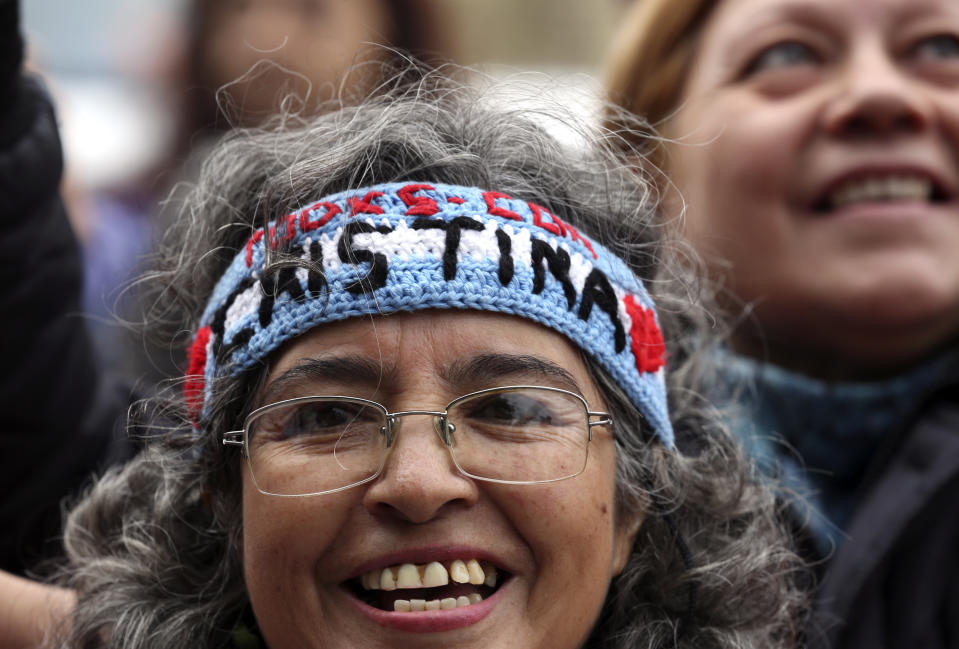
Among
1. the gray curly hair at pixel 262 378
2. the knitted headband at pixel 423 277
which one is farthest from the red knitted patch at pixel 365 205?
the gray curly hair at pixel 262 378

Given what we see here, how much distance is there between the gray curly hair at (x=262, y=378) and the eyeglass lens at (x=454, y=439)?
5.2 inches

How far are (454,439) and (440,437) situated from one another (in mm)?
32

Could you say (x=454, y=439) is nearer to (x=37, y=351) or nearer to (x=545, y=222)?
(x=545, y=222)

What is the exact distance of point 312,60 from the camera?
3.81 meters

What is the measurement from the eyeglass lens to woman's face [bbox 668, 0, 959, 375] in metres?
1.06

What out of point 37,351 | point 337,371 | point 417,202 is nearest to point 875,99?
point 417,202

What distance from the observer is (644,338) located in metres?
2.13

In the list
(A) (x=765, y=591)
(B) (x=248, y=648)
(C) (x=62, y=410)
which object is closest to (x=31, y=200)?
(C) (x=62, y=410)

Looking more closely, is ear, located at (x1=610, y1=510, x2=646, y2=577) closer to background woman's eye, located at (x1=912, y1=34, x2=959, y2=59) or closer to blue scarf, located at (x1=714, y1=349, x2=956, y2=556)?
blue scarf, located at (x1=714, y1=349, x2=956, y2=556)

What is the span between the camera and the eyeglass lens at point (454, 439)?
1.88 m

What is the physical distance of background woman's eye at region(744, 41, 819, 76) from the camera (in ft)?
9.55

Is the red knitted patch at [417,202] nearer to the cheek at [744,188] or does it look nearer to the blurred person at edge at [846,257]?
the blurred person at edge at [846,257]

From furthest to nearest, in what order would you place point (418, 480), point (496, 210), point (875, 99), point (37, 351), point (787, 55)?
point (787, 55) → point (875, 99) → point (37, 351) → point (496, 210) → point (418, 480)

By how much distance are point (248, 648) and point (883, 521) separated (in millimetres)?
1450
